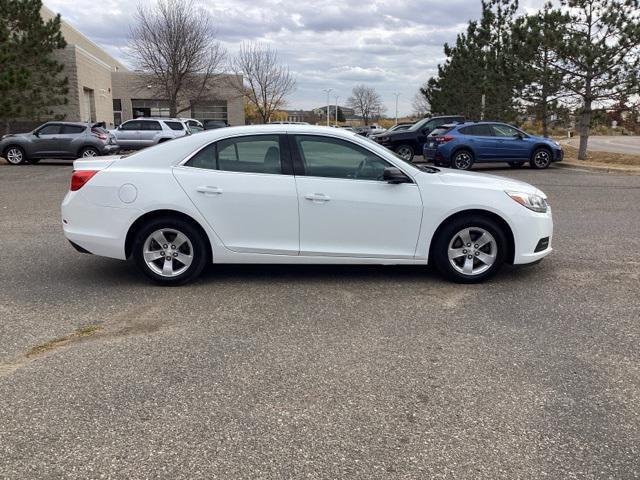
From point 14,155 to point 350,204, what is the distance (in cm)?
1975

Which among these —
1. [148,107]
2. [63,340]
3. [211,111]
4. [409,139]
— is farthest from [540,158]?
[148,107]

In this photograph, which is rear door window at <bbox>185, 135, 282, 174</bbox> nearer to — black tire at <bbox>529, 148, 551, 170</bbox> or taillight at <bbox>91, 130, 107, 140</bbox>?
black tire at <bbox>529, 148, 551, 170</bbox>

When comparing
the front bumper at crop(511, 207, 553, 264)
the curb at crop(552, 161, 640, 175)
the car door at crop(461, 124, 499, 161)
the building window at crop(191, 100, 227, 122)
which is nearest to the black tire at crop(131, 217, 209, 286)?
the front bumper at crop(511, 207, 553, 264)

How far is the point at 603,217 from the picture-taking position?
984 cm

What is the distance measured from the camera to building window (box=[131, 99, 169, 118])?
6344 centimetres

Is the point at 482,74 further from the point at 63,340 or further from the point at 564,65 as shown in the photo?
the point at 63,340

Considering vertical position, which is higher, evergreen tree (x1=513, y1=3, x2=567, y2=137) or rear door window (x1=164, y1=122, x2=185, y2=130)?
evergreen tree (x1=513, y1=3, x2=567, y2=137)

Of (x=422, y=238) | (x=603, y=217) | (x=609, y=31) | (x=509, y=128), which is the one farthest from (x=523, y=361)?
(x=609, y=31)

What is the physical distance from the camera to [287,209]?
555 cm

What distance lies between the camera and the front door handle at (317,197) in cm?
553

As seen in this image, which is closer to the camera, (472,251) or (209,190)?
(209,190)

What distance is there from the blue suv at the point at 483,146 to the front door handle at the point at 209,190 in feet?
44.6

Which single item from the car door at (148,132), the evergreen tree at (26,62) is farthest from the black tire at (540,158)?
the evergreen tree at (26,62)

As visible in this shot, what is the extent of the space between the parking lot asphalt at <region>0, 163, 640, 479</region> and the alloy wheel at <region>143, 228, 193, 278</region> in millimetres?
245
